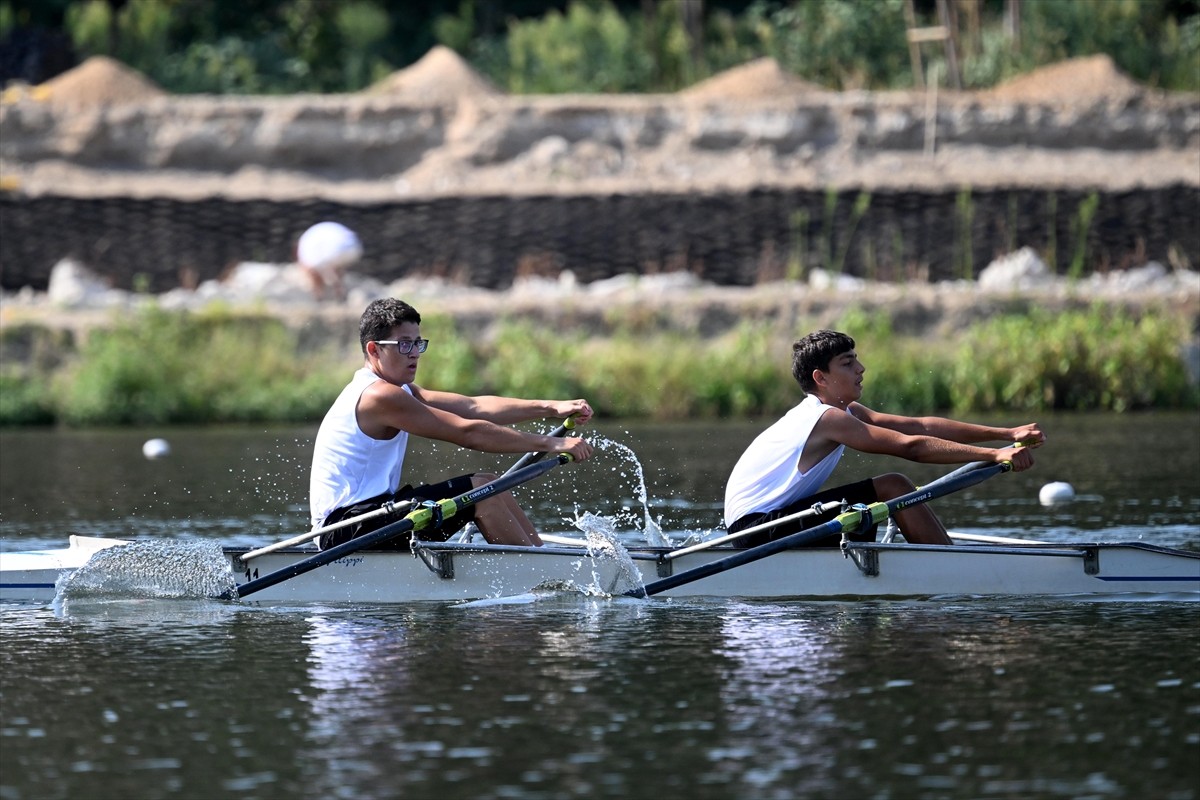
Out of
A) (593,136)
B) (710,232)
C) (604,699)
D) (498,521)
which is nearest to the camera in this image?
(604,699)

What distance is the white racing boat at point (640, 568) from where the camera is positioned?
401 inches

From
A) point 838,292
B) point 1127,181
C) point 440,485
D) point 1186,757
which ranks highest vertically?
point 1127,181

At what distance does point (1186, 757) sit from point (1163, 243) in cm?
2674

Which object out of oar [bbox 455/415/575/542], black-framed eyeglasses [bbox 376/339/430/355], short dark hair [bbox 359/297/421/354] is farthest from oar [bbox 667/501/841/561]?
short dark hair [bbox 359/297/421/354]

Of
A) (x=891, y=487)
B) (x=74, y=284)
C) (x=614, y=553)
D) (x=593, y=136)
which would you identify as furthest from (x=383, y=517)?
(x=593, y=136)

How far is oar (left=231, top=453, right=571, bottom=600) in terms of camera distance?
10.1 metres

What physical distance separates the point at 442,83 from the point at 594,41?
144 inches

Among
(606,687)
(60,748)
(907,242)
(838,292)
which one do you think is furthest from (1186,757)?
(907,242)

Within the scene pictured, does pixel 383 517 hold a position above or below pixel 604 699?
above

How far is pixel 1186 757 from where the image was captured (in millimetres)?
6461

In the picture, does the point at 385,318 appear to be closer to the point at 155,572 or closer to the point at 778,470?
the point at 155,572

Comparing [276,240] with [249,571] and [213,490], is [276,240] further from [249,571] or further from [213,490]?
[249,571]

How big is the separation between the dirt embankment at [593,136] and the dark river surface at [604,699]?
22588mm

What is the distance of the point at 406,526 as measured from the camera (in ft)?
33.3
